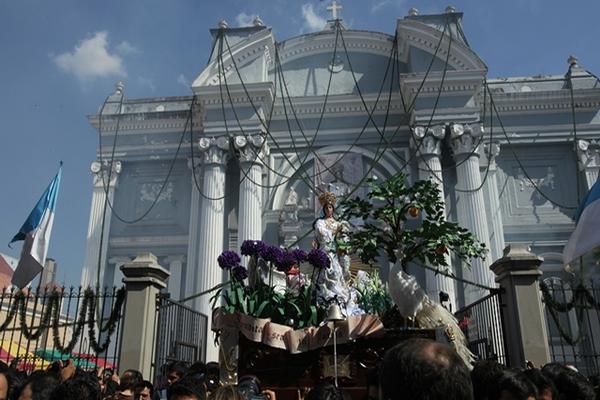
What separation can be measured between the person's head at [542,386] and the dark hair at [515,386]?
0.54m

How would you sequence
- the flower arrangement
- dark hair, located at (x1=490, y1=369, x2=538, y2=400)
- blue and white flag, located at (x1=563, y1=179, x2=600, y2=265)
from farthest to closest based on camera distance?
blue and white flag, located at (x1=563, y1=179, x2=600, y2=265) → the flower arrangement → dark hair, located at (x1=490, y1=369, x2=538, y2=400)

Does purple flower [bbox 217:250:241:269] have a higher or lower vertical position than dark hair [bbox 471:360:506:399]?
higher

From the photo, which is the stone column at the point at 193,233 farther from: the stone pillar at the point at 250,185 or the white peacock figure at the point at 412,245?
the white peacock figure at the point at 412,245

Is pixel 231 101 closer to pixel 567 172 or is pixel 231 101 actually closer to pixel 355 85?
pixel 355 85

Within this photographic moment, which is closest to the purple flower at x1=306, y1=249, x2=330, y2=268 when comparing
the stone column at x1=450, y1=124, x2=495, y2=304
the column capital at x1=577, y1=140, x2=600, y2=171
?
the stone column at x1=450, y1=124, x2=495, y2=304

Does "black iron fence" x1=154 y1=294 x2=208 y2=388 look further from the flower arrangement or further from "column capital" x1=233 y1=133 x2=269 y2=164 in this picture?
"column capital" x1=233 y1=133 x2=269 y2=164

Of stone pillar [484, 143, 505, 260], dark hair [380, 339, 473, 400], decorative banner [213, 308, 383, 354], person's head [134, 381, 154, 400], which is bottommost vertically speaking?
person's head [134, 381, 154, 400]

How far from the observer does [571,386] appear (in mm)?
3926

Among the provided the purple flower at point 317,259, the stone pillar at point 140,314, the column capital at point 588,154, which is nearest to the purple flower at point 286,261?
the purple flower at point 317,259

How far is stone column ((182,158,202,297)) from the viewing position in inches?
692

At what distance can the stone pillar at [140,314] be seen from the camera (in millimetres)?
8289

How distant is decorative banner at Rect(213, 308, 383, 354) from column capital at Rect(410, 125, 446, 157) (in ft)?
40.0

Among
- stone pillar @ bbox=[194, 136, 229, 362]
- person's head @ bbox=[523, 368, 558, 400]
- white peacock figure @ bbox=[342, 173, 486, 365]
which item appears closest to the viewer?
person's head @ bbox=[523, 368, 558, 400]

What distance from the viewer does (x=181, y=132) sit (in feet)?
67.4
